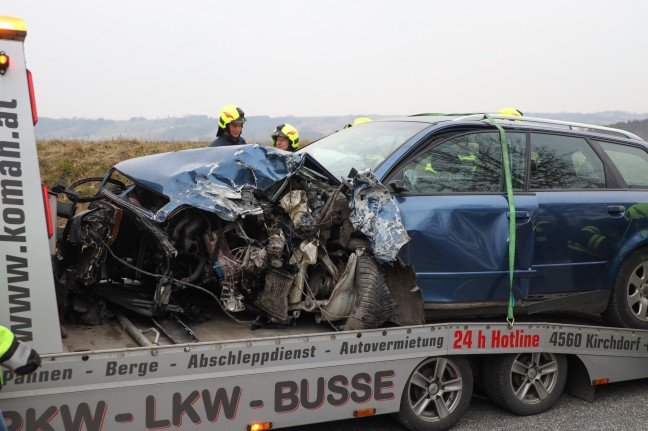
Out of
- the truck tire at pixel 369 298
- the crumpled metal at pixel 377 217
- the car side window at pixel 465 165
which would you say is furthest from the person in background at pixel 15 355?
the car side window at pixel 465 165

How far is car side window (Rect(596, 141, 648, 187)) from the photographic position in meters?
6.02

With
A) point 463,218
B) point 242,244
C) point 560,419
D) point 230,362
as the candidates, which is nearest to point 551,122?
point 463,218

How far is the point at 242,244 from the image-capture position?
4.69 m

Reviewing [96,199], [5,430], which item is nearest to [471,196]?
[96,199]

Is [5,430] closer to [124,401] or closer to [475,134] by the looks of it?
[124,401]

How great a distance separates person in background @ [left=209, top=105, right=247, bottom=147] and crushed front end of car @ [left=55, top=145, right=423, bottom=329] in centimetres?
251

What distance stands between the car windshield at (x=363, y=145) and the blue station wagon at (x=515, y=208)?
1 cm

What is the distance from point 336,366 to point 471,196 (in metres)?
1.59

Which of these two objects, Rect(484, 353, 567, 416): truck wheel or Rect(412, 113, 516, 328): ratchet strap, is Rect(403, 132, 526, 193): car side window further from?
Rect(484, 353, 567, 416): truck wheel

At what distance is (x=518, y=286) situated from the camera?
5.30 meters

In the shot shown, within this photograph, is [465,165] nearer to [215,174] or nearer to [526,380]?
[526,380]

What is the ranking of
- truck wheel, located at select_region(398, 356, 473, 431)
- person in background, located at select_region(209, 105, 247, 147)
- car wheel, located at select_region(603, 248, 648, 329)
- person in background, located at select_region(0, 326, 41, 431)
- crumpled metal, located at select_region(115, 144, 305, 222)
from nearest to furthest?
person in background, located at select_region(0, 326, 41, 431)
crumpled metal, located at select_region(115, 144, 305, 222)
truck wheel, located at select_region(398, 356, 473, 431)
car wheel, located at select_region(603, 248, 648, 329)
person in background, located at select_region(209, 105, 247, 147)

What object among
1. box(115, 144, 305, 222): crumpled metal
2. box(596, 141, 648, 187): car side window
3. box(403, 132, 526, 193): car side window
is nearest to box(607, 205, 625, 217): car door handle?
box(596, 141, 648, 187): car side window

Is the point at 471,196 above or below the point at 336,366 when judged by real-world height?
above
